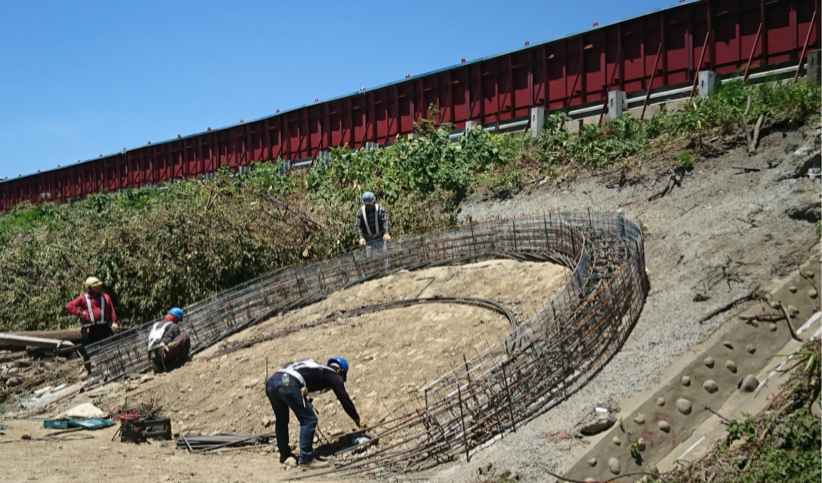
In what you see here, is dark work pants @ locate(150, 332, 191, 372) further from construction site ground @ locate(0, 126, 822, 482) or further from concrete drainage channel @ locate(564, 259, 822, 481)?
concrete drainage channel @ locate(564, 259, 822, 481)

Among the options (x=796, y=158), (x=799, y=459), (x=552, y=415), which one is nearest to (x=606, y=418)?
(x=552, y=415)

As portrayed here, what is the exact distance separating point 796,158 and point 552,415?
578 cm

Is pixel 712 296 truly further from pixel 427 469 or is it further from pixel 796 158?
pixel 796 158

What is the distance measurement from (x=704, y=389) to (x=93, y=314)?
29.4 ft

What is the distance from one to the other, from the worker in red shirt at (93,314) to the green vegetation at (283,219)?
222 cm

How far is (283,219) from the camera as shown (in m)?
14.9

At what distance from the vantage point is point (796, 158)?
10.0 metres

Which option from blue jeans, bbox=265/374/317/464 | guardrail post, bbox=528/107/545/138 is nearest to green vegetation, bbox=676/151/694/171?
guardrail post, bbox=528/107/545/138

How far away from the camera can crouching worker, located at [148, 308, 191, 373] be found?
35.8ft

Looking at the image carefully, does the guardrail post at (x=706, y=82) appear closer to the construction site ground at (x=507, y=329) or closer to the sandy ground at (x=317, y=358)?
the construction site ground at (x=507, y=329)

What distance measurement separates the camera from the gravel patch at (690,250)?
6180 mm

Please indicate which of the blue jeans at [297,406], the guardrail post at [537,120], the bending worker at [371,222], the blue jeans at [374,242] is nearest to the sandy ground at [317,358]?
the blue jeans at [297,406]

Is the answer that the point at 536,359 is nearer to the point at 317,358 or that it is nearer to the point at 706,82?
the point at 317,358

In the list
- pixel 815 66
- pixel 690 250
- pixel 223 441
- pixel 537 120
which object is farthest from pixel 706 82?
pixel 223 441
